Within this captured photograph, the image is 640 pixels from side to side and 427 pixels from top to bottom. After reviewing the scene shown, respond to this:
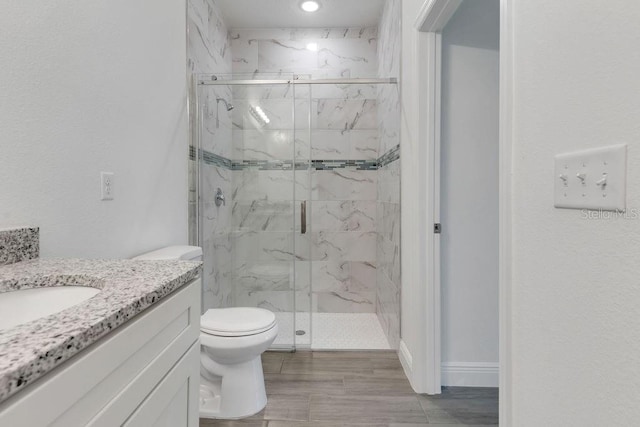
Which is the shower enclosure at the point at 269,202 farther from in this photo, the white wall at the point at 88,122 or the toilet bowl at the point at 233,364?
the toilet bowl at the point at 233,364

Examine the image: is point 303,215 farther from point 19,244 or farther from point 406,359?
point 19,244

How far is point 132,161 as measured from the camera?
154cm

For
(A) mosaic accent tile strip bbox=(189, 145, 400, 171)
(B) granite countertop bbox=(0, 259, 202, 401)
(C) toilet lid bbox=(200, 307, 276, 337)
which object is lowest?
(C) toilet lid bbox=(200, 307, 276, 337)

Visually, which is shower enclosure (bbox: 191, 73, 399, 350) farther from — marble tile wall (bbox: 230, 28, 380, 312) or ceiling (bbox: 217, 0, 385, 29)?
ceiling (bbox: 217, 0, 385, 29)

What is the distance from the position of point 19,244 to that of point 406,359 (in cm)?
193

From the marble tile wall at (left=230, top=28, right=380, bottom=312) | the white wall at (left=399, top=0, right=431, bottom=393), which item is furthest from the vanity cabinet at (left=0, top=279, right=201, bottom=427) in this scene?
the marble tile wall at (left=230, top=28, right=380, bottom=312)

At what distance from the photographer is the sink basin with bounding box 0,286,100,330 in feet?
2.40

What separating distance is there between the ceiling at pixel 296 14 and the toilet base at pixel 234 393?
2795 mm

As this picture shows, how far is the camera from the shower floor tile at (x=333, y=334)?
2.39 m

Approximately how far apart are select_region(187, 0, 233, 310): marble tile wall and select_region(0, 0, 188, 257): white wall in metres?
0.33
